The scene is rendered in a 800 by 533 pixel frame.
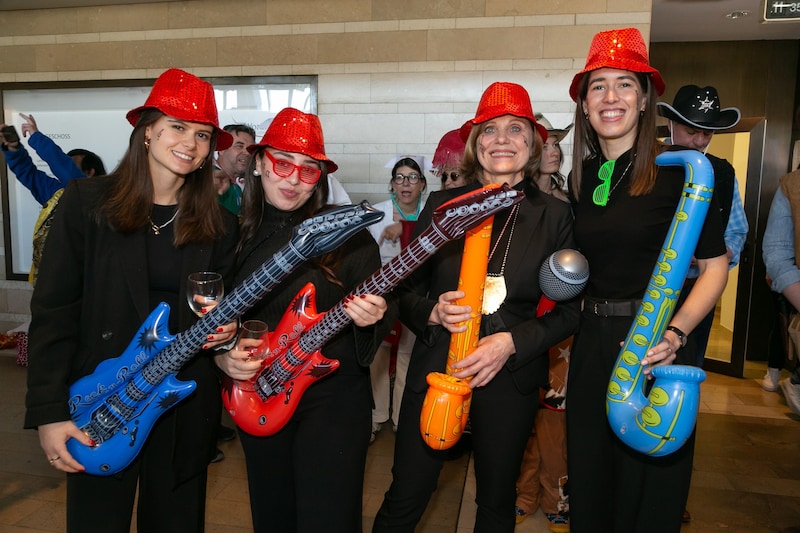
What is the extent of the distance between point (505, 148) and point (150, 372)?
127 centimetres

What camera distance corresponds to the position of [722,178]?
8.59 feet

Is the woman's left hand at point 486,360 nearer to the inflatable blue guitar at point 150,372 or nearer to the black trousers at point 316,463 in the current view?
the black trousers at point 316,463

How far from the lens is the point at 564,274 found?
1.65 m

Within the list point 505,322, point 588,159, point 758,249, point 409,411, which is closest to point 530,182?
point 588,159

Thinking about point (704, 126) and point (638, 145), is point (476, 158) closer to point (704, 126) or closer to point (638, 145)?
point (638, 145)

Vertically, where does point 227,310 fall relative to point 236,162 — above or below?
below

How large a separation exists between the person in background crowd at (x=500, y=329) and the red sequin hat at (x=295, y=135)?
445mm

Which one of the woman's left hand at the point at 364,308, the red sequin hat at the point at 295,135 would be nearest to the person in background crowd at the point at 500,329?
the woman's left hand at the point at 364,308

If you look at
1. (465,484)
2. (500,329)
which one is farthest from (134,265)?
(465,484)

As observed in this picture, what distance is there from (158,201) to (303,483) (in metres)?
0.98

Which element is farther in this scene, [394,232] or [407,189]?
[407,189]

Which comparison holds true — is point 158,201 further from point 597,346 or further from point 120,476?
point 597,346

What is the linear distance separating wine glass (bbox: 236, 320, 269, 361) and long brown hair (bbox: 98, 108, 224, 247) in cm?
31

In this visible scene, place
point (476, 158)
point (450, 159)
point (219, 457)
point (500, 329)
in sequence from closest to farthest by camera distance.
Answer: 1. point (500, 329)
2. point (476, 158)
3. point (219, 457)
4. point (450, 159)
